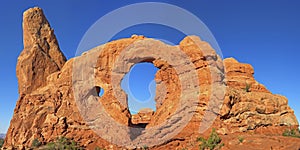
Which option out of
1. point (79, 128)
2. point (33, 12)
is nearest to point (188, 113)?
point (79, 128)

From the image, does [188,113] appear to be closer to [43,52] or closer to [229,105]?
[229,105]

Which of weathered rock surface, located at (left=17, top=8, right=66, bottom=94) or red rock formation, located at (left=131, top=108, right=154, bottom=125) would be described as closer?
weathered rock surface, located at (left=17, top=8, right=66, bottom=94)

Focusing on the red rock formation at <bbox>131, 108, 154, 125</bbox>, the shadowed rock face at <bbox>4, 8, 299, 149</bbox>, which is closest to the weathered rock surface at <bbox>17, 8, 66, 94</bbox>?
the shadowed rock face at <bbox>4, 8, 299, 149</bbox>

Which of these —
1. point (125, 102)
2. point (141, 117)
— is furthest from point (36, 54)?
point (141, 117)

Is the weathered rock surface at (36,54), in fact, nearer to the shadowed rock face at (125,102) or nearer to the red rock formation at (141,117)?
the shadowed rock face at (125,102)

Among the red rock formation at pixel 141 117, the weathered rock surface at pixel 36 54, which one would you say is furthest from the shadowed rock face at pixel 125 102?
the red rock formation at pixel 141 117

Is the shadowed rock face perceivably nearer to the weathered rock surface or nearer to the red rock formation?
the weathered rock surface

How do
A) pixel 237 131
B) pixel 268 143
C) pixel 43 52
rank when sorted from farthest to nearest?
pixel 43 52 → pixel 237 131 → pixel 268 143

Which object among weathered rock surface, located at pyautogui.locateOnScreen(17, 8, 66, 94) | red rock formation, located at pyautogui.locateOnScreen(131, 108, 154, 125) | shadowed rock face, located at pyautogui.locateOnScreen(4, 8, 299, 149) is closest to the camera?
shadowed rock face, located at pyautogui.locateOnScreen(4, 8, 299, 149)
